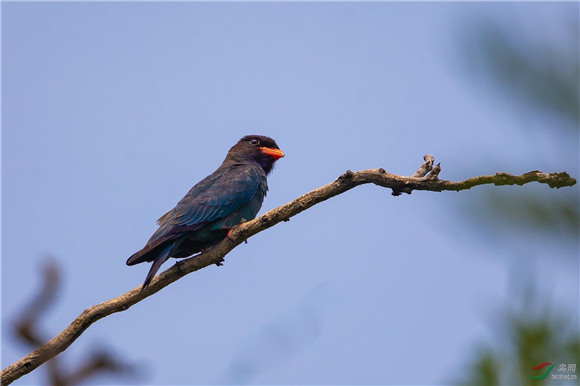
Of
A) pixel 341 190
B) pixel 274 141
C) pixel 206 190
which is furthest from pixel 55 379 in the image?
pixel 274 141

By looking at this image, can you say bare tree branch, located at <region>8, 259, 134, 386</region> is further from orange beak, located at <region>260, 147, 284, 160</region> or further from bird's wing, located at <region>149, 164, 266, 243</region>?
orange beak, located at <region>260, 147, 284, 160</region>

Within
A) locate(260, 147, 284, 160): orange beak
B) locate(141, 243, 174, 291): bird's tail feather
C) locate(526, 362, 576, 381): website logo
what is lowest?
locate(526, 362, 576, 381): website logo

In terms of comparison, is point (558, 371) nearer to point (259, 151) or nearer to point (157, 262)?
point (157, 262)

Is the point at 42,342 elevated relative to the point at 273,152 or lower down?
lower down

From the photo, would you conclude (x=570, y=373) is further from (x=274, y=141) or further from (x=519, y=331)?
(x=274, y=141)

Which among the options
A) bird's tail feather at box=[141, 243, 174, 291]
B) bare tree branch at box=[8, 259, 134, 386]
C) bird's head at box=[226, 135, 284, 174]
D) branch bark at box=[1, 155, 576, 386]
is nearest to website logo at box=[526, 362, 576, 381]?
bare tree branch at box=[8, 259, 134, 386]

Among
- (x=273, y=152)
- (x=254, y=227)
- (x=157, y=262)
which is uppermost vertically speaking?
(x=273, y=152)

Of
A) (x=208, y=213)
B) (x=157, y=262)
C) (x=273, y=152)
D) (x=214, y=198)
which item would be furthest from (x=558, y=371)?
(x=273, y=152)

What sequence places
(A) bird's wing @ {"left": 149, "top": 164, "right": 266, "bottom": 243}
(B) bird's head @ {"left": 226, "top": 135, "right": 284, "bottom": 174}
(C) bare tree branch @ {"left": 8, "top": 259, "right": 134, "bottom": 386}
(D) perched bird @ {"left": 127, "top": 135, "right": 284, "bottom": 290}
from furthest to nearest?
1. (B) bird's head @ {"left": 226, "top": 135, "right": 284, "bottom": 174}
2. (A) bird's wing @ {"left": 149, "top": 164, "right": 266, "bottom": 243}
3. (D) perched bird @ {"left": 127, "top": 135, "right": 284, "bottom": 290}
4. (C) bare tree branch @ {"left": 8, "top": 259, "right": 134, "bottom": 386}

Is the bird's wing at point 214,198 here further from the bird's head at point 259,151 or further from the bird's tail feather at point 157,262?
the bird's head at point 259,151

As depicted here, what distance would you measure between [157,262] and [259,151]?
3.01m

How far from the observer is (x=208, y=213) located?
6.82 metres

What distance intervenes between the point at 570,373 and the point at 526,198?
0.54m

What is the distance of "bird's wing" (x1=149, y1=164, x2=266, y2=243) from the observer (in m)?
6.72
